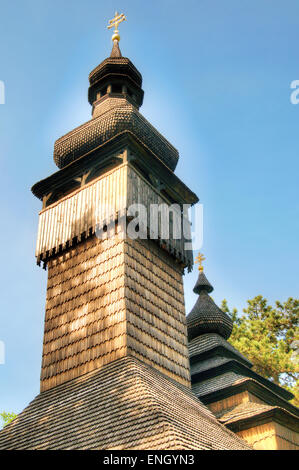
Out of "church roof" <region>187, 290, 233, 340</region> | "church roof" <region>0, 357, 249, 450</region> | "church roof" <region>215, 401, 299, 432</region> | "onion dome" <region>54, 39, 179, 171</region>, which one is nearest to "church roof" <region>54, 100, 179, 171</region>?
"onion dome" <region>54, 39, 179, 171</region>

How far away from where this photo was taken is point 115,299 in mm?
13312

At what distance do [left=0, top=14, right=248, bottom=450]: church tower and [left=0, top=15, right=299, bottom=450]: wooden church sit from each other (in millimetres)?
36

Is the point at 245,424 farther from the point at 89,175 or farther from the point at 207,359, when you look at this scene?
the point at 89,175

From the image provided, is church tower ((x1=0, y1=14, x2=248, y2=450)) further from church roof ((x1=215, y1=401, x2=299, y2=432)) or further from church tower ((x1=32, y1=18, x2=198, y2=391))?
church roof ((x1=215, y1=401, x2=299, y2=432))

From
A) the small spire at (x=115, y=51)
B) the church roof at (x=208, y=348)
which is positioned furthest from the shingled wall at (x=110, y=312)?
the small spire at (x=115, y=51)

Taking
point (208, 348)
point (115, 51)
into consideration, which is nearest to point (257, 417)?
point (208, 348)

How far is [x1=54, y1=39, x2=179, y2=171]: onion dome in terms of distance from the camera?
1722 cm

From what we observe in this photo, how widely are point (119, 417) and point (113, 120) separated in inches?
399

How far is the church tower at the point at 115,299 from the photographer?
1036 centimetres

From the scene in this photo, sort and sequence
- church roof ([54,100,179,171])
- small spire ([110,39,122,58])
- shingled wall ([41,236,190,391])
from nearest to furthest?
shingled wall ([41,236,190,391]) < church roof ([54,100,179,171]) < small spire ([110,39,122,58])

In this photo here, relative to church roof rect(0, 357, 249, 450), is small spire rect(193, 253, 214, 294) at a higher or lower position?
higher

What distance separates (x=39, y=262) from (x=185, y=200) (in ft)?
18.3

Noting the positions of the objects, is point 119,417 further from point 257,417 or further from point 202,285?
point 202,285
